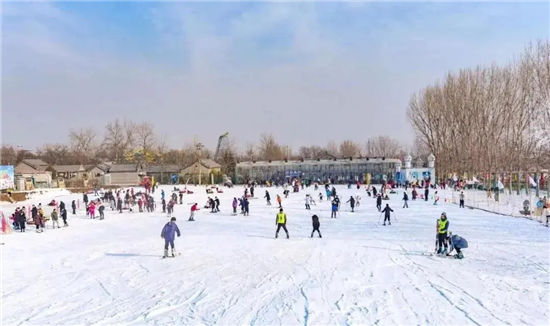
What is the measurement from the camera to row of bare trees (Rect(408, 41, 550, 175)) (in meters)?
43.2

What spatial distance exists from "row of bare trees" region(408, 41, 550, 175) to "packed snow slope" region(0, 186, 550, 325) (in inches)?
938

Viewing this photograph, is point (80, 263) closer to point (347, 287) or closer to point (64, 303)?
point (64, 303)

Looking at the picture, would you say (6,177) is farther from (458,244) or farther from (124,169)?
(458,244)

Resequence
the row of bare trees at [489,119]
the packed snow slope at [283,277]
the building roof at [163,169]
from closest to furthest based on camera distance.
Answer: the packed snow slope at [283,277], the row of bare trees at [489,119], the building roof at [163,169]

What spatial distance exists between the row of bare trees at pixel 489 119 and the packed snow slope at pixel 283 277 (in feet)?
78.2

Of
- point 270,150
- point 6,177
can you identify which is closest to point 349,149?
point 270,150

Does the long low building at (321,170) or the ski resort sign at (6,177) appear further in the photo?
the long low building at (321,170)

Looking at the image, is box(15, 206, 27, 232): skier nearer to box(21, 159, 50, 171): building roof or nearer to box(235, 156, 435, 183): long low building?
box(235, 156, 435, 183): long low building

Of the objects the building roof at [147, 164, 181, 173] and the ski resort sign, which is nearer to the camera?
the ski resort sign

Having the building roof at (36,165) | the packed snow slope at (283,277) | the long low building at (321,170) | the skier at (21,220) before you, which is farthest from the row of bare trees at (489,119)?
the building roof at (36,165)

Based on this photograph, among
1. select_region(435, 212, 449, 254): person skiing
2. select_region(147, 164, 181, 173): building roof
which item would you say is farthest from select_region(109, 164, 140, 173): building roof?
select_region(435, 212, 449, 254): person skiing

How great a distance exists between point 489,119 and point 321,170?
2599 centimetres

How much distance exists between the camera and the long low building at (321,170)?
70.6 meters

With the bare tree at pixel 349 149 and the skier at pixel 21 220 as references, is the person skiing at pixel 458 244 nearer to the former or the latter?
the skier at pixel 21 220
